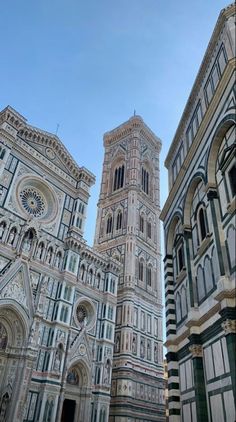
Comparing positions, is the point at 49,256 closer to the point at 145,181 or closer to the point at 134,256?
the point at 134,256

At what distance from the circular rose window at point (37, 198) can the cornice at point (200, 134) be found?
1453 cm

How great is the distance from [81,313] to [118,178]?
2288 cm

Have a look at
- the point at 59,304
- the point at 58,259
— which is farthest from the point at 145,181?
the point at 59,304

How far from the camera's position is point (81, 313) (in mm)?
28609

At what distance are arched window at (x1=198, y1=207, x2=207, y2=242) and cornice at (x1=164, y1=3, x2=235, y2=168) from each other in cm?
503

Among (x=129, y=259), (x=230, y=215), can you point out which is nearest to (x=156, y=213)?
(x=129, y=259)

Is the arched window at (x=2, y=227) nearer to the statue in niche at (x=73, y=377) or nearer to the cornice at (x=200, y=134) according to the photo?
the statue in niche at (x=73, y=377)

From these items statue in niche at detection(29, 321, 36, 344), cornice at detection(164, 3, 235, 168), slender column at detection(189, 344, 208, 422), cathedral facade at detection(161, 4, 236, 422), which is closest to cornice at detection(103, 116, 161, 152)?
statue in niche at detection(29, 321, 36, 344)

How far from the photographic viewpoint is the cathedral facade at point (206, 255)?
9195mm

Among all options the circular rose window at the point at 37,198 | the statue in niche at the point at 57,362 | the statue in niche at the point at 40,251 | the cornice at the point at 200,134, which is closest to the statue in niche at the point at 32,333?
the statue in niche at the point at 57,362

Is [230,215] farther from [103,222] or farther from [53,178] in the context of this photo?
[103,222]

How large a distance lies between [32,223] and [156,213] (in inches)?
Answer: 869

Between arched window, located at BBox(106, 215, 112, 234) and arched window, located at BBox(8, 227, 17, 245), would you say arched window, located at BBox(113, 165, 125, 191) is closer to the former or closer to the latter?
arched window, located at BBox(106, 215, 112, 234)

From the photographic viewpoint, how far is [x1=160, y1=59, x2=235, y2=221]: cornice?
35.0ft
